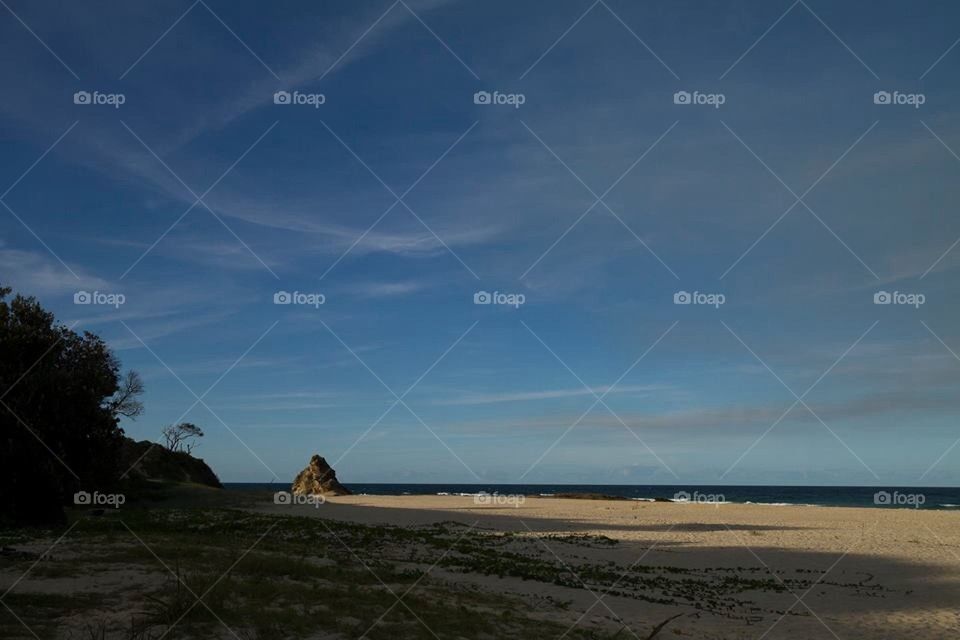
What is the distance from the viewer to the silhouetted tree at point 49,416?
22719 mm

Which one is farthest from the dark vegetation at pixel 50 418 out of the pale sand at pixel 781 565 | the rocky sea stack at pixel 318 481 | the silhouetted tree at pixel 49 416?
the rocky sea stack at pixel 318 481

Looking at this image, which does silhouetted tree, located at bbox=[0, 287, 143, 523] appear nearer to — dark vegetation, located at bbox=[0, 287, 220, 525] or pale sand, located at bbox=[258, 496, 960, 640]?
dark vegetation, located at bbox=[0, 287, 220, 525]

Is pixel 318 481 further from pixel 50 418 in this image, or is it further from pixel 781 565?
pixel 781 565

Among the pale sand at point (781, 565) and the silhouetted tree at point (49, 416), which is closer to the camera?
the pale sand at point (781, 565)

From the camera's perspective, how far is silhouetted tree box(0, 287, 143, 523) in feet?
74.5

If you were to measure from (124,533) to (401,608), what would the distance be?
36.8 ft

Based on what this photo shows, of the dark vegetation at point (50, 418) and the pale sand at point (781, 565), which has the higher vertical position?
the dark vegetation at point (50, 418)

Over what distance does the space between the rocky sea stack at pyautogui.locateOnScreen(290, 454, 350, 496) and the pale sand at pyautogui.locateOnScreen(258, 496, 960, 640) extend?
34.4 m

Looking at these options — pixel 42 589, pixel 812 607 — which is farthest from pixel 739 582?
pixel 42 589

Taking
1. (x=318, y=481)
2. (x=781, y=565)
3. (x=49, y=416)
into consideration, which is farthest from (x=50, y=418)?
(x=318, y=481)

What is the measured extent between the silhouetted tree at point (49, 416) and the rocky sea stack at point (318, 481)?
2033 inches

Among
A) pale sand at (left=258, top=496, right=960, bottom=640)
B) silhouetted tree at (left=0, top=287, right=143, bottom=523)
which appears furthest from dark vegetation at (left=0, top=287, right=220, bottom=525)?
pale sand at (left=258, top=496, right=960, bottom=640)

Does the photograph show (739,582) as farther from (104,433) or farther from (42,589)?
(104,433)

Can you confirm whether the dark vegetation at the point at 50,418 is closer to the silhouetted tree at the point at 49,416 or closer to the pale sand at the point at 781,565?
the silhouetted tree at the point at 49,416
